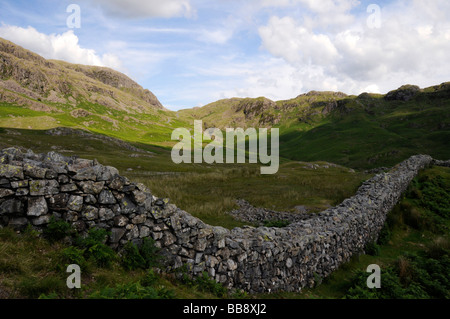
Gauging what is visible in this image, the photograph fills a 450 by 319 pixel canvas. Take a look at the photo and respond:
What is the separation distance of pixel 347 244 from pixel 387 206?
917cm

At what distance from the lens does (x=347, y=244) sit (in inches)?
505

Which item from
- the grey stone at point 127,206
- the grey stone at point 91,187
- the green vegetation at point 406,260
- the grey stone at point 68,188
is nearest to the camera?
the grey stone at point 68,188

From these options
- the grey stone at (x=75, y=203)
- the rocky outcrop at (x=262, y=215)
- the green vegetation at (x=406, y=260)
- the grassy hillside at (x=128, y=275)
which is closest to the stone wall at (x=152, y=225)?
the grey stone at (x=75, y=203)

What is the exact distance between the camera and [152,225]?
7.93 m

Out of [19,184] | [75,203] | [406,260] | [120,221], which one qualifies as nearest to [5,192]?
[19,184]

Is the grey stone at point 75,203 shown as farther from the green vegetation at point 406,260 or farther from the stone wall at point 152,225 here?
the green vegetation at point 406,260

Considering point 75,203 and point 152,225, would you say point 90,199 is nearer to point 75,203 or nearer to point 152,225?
point 75,203

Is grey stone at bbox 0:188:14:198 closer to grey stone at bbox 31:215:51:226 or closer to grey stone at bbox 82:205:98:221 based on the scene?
grey stone at bbox 31:215:51:226

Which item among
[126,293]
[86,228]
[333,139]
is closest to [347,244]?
[126,293]

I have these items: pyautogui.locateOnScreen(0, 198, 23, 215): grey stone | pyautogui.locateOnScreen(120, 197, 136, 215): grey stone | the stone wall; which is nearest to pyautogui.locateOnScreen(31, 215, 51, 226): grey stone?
the stone wall

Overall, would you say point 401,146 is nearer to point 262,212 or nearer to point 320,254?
point 262,212

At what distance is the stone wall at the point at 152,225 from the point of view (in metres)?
6.52

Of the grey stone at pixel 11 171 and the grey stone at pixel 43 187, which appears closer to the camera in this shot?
the grey stone at pixel 11 171

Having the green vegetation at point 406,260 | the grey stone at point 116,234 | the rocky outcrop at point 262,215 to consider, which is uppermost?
the grey stone at point 116,234
